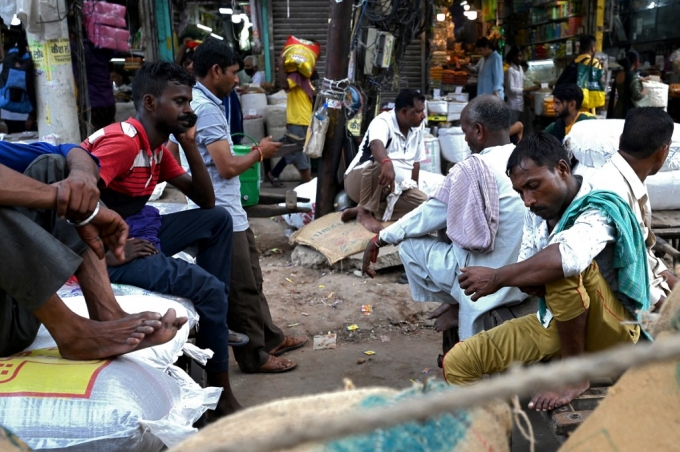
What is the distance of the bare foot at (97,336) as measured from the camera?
6.86ft

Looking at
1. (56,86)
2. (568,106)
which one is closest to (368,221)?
(568,106)

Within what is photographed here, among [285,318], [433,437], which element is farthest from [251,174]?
[433,437]

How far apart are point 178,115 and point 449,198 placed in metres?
1.33

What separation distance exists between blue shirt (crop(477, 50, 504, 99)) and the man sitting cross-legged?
7.96 meters

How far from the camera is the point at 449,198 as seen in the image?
127 inches

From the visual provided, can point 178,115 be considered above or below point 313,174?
above

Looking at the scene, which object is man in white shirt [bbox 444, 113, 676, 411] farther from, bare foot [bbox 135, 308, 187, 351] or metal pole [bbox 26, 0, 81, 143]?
metal pole [bbox 26, 0, 81, 143]

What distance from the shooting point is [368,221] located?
557 centimetres

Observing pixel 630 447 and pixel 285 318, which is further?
pixel 285 318

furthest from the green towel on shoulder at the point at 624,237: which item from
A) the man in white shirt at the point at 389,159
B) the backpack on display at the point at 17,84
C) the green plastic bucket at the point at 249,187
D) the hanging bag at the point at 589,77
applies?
the hanging bag at the point at 589,77

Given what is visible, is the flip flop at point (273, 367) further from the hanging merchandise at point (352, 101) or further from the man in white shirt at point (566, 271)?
the hanging merchandise at point (352, 101)

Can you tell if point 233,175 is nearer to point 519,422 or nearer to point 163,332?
point 163,332

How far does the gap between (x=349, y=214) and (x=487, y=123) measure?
242cm

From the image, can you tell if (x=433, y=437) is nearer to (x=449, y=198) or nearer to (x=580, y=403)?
(x=580, y=403)
